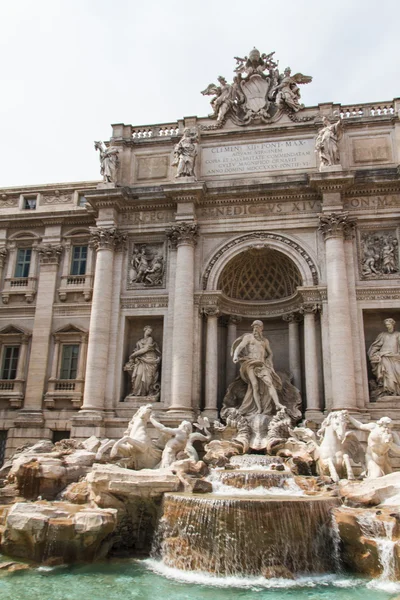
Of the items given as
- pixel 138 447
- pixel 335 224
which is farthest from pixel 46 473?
pixel 335 224

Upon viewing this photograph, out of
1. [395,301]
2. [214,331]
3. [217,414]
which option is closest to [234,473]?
[217,414]

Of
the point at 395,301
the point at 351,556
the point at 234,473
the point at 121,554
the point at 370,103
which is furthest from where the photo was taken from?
the point at 370,103

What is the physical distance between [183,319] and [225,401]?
3394 mm

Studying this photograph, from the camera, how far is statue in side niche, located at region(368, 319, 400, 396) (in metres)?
17.8

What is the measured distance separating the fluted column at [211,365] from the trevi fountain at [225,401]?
0.26 ft

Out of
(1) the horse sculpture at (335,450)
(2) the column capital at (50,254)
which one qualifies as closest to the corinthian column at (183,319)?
(1) the horse sculpture at (335,450)

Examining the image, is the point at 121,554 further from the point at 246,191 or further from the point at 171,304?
the point at 246,191

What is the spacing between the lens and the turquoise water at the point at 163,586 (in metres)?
9.43

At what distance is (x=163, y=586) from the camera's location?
1003 centimetres

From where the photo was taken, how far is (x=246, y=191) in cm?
2020

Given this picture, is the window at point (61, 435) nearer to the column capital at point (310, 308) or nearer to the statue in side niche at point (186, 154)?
the column capital at point (310, 308)

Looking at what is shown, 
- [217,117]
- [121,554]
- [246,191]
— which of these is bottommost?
[121,554]

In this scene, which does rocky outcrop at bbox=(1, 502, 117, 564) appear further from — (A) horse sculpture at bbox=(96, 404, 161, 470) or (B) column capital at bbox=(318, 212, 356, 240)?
(B) column capital at bbox=(318, 212, 356, 240)

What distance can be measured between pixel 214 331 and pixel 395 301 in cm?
657
